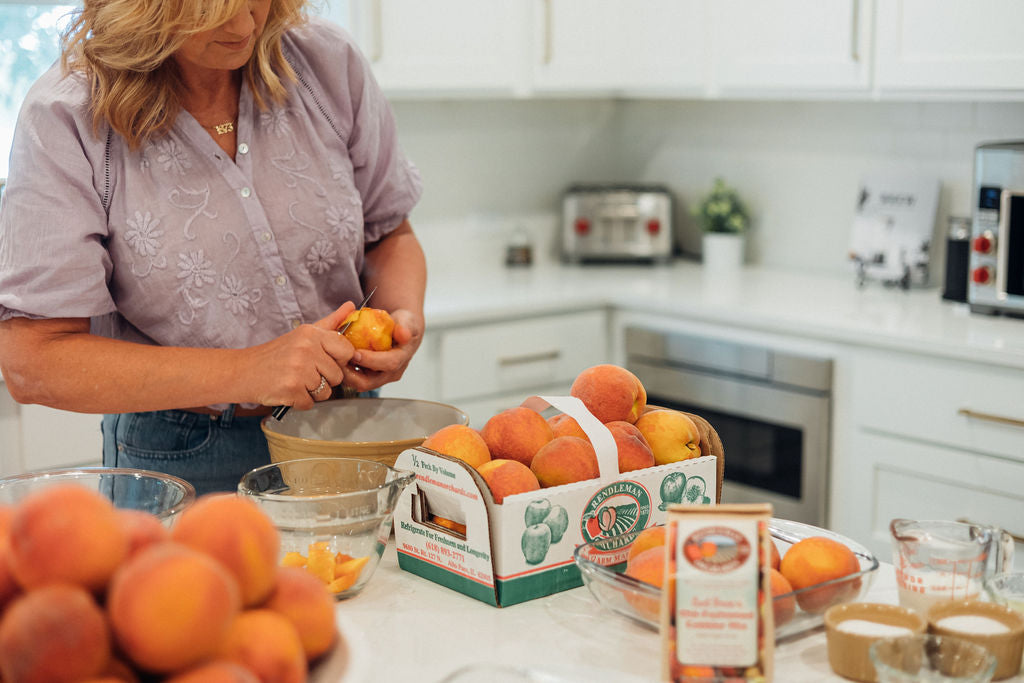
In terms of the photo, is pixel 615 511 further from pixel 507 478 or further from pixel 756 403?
pixel 756 403

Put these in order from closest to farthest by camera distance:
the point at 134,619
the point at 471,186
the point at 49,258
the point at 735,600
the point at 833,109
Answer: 1. the point at 134,619
2. the point at 735,600
3. the point at 49,258
4. the point at 833,109
5. the point at 471,186

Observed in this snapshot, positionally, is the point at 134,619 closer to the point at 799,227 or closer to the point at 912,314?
the point at 912,314

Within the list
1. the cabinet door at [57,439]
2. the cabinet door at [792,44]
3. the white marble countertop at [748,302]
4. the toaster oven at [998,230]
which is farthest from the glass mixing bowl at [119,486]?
the cabinet door at [792,44]

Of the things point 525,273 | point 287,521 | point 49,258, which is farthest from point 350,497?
point 525,273

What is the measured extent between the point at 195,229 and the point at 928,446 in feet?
5.27

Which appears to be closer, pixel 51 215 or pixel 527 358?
pixel 51 215

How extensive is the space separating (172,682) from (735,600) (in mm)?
431

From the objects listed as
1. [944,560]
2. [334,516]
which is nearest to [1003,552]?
[944,560]

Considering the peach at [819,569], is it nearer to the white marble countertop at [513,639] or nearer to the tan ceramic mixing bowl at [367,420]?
the white marble countertop at [513,639]

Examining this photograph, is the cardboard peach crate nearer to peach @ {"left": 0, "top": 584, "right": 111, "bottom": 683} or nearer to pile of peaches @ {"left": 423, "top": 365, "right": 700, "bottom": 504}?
pile of peaches @ {"left": 423, "top": 365, "right": 700, "bottom": 504}

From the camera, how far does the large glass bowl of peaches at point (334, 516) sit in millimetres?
1002

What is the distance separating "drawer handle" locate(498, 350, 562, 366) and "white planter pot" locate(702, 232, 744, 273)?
25.8 inches

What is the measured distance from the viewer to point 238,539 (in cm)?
66

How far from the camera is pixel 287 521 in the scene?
100cm
